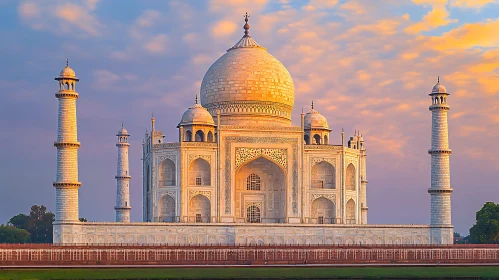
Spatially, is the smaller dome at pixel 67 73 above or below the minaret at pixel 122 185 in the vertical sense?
above

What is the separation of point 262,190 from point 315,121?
3.30 m

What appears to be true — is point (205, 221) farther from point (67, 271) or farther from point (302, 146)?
point (67, 271)

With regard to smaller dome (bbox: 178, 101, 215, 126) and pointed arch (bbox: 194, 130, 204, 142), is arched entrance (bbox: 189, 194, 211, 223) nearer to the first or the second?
pointed arch (bbox: 194, 130, 204, 142)

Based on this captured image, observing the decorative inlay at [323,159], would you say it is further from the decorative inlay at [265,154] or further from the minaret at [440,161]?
the minaret at [440,161]

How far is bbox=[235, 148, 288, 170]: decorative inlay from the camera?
98.0ft

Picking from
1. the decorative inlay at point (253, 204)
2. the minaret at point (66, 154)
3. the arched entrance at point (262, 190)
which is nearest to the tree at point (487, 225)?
the arched entrance at point (262, 190)

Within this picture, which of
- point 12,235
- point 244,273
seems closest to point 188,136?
point 244,273

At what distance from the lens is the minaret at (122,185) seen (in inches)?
1346

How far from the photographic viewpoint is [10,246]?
2412cm

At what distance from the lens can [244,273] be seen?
20641 mm

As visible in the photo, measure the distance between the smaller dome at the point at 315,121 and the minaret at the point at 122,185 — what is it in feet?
24.7

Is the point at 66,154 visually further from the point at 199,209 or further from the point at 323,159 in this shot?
the point at 323,159

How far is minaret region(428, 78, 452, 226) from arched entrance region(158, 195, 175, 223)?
8.62 m

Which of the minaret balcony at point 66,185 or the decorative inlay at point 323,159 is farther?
the decorative inlay at point 323,159
